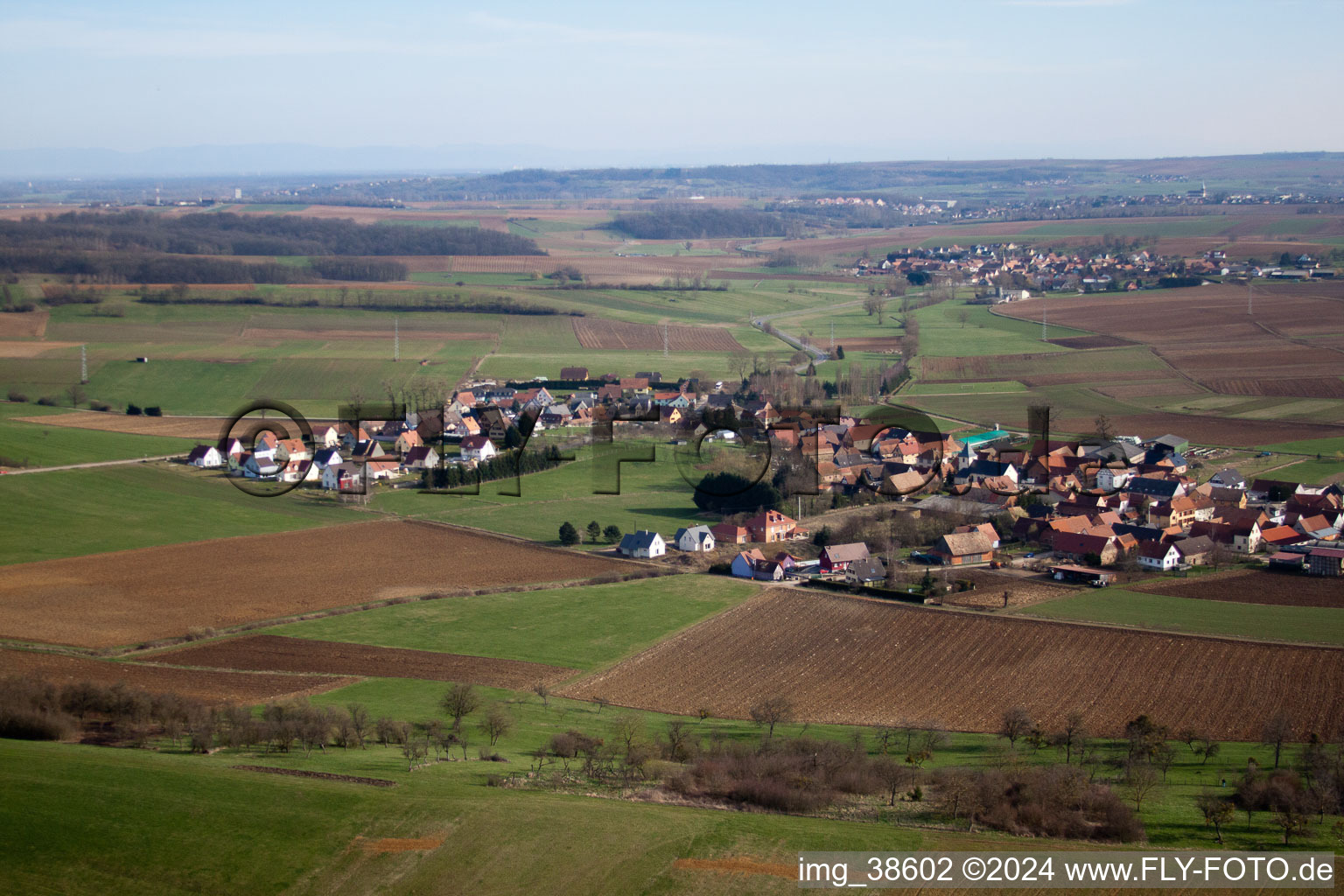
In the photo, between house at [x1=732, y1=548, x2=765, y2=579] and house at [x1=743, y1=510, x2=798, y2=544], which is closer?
house at [x1=732, y1=548, x2=765, y2=579]

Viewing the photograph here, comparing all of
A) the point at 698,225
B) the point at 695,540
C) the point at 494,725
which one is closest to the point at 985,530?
the point at 695,540

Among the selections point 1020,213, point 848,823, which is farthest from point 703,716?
point 1020,213

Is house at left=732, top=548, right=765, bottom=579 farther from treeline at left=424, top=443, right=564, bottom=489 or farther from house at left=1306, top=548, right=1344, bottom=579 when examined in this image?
house at left=1306, top=548, right=1344, bottom=579

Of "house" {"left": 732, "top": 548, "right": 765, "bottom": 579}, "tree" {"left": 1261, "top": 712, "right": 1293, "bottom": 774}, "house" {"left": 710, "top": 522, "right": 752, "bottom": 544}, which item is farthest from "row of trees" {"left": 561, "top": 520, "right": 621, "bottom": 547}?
"tree" {"left": 1261, "top": 712, "right": 1293, "bottom": 774}

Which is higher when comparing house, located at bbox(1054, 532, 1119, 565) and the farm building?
house, located at bbox(1054, 532, 1119, 565)

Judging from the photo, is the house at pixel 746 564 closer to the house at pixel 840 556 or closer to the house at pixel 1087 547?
the house at pixel 840 556

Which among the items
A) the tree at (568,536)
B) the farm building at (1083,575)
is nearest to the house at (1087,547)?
the farm building at (1083,575)
